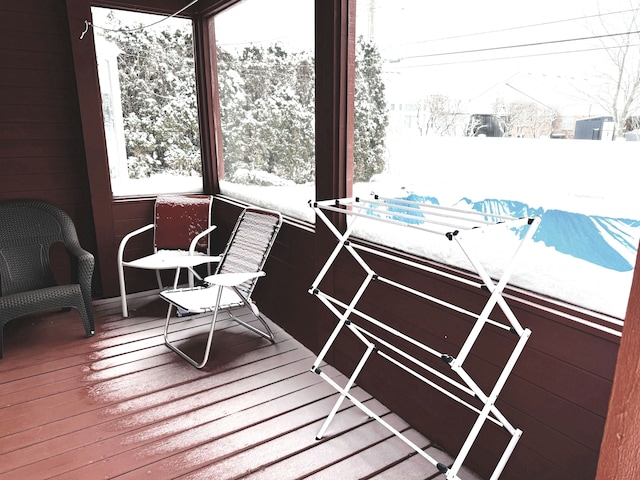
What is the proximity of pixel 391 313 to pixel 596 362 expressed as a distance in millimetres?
1011

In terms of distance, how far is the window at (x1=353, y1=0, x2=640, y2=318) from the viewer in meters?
1.44

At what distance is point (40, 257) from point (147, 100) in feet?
5.25

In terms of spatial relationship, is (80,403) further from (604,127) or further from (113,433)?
(604,127)

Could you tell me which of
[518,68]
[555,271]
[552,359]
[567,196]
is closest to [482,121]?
[518,68]

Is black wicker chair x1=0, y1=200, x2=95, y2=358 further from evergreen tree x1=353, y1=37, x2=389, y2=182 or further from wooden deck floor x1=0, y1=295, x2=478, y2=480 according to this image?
evergreen tree x1=353, y1=37, x2=389, y2=182

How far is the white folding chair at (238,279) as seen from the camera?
2.88 m

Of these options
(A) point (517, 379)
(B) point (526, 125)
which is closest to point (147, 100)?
(B) point (526, 125)

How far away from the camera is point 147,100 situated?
13.0ft

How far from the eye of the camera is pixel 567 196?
157 centimetres

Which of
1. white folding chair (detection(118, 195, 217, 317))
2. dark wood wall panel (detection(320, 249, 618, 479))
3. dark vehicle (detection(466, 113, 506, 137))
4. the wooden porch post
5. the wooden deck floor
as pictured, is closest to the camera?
the wooden porch post

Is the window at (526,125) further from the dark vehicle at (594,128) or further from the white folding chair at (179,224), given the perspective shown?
the white folding chair at (179,224)

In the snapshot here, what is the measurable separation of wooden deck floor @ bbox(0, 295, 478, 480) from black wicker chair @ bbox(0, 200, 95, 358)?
331 millimetres

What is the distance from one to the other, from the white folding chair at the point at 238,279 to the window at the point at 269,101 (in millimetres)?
225

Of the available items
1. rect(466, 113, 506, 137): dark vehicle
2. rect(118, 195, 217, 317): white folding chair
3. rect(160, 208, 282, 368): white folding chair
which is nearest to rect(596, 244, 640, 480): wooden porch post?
rect(466, 113, 506, 137): dark vehicle
